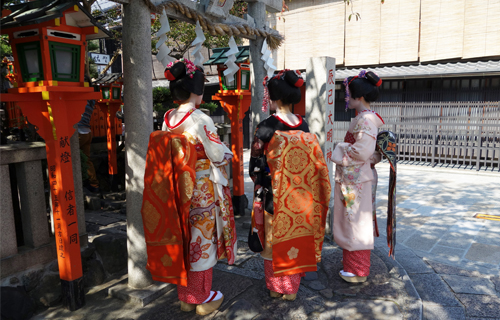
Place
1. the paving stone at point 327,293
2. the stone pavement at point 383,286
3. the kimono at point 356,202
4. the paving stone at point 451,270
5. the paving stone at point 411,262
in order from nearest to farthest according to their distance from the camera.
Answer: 1. the stone pavement at point 383,286
2. the paving stone at point 327,293
3. the kimono at point 356,202
4. the paving stone at point 451,270
5. the paving stone at point 411,262

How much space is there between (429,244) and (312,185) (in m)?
2.93

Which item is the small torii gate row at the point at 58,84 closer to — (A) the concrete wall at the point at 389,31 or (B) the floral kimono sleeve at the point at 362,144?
(B) the floral kimono sleeve at the point at 362,144

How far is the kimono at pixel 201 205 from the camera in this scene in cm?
333

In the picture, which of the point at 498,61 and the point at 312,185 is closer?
the point at 312,185

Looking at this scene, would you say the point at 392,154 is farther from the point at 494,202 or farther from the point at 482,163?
the point at 482,163

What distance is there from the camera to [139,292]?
3756 mm

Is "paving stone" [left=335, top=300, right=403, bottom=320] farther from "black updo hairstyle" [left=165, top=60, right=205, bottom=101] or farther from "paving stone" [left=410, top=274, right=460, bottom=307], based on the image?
"black updo hairstyle" [left=165, top=60, right=205, bottom=101]

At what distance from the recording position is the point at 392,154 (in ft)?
13.2

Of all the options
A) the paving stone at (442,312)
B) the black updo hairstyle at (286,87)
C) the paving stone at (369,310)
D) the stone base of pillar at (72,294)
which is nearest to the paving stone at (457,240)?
the paving stone at (442,312)

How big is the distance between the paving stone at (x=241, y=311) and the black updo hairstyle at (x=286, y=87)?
200 cm

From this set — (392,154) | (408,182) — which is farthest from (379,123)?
(408,182)

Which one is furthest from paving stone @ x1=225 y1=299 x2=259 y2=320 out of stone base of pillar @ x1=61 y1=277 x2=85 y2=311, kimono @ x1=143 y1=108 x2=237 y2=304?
stone base of pillar @ x1=61 y1=277 x2=85 y2=311

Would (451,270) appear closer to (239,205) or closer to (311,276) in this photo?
(311,276)

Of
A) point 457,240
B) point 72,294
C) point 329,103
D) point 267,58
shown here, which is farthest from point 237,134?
point 457,240
